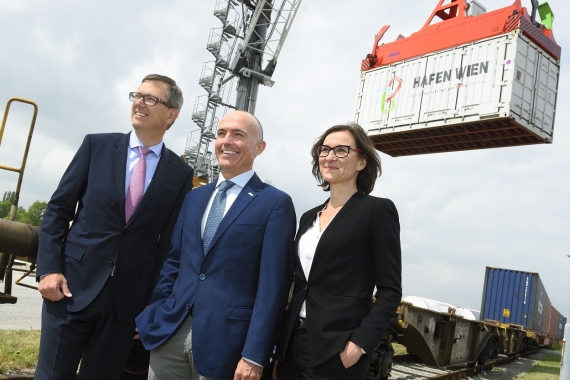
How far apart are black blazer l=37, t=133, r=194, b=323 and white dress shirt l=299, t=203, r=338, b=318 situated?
0.90m

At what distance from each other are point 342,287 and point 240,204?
0.67m

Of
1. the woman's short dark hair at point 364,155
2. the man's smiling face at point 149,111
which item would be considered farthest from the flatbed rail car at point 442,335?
the man's smiling face at point 149,111

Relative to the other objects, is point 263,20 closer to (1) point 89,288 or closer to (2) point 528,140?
(2) point 528,140

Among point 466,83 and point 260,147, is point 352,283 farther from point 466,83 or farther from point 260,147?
point 466,83

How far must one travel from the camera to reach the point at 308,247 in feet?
8.69

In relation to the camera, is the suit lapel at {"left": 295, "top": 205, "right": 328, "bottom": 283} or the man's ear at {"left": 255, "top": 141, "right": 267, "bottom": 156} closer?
the suit lapel at {"left": 295, "top": 205, "right": 328, "bottom": 283}

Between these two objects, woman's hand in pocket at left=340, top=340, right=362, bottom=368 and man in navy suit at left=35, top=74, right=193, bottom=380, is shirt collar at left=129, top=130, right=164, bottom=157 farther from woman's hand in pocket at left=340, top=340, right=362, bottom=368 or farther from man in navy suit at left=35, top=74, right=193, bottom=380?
woman's hand in pocket at left=340, top=340, right=362, bottom=368

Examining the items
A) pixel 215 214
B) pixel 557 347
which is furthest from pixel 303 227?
pixel 557 347

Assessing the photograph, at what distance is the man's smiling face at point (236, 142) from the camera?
2.72m

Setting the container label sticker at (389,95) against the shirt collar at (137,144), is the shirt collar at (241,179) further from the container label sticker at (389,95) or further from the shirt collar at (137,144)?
the container label sticker at (389,95)

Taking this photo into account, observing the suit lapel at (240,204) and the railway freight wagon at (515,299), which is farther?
the railway freight wagon at (515,299)

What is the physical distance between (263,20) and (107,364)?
23.0m

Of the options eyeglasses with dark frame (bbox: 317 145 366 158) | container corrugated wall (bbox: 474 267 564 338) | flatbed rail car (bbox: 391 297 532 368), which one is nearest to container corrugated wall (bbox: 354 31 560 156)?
flatbed rail car (bbox: 391 297 532 368)

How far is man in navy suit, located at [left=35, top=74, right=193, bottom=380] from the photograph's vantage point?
2.73m
